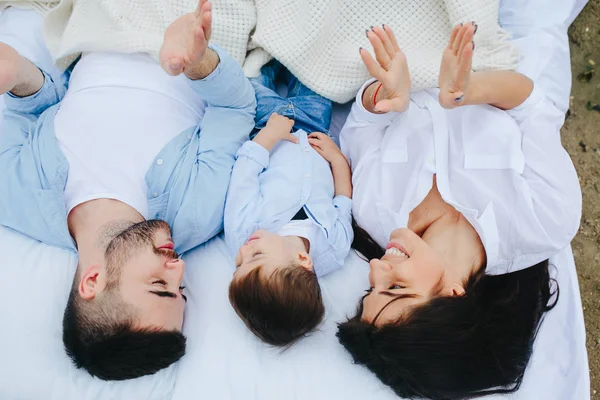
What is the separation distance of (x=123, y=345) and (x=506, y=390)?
30.6 inches

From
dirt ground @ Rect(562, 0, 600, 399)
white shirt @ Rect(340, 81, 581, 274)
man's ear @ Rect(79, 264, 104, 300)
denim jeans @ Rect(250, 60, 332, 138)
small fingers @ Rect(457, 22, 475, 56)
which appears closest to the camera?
small fingers @ Rect(457, 22, 475, 56)

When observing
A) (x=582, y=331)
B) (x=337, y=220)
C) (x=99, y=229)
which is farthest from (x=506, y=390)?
(x=99, y=229)

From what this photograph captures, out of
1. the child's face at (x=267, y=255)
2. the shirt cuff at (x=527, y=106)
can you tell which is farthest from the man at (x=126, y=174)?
the shirt cuff at (x=527, y=106)

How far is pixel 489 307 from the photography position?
1.10 m

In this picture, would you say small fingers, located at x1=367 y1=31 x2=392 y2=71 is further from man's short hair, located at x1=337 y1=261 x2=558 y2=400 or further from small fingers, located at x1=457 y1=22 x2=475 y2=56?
man's short hair, located at x1=337 y1=261 x2=558 y2=400

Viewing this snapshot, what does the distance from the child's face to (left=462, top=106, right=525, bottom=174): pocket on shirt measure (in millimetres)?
434

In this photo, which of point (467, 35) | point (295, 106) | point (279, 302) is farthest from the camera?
point (295, 106)

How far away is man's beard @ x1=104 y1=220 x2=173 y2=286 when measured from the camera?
1019 mm

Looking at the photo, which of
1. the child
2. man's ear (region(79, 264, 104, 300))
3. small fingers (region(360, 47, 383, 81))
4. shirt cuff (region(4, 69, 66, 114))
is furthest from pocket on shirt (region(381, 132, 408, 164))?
shirt cuff (region(4, 69, 66, 114))

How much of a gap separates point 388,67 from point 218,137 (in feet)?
1.41

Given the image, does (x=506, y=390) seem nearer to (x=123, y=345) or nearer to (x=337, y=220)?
(x=337, y=220)

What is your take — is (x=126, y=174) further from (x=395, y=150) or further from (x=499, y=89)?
(x=499, y=89)


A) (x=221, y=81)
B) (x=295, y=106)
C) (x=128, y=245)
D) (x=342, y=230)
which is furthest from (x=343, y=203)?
(x=128, y=245)

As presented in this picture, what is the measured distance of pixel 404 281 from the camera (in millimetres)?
1009
